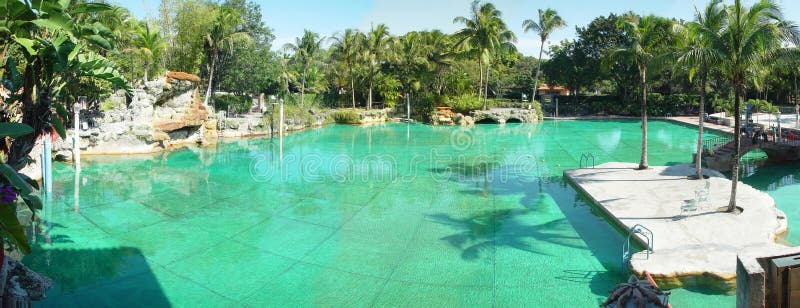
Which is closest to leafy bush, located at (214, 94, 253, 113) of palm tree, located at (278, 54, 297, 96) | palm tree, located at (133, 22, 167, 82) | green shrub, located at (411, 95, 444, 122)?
palm tree, located at (278, 54, 297, 96)

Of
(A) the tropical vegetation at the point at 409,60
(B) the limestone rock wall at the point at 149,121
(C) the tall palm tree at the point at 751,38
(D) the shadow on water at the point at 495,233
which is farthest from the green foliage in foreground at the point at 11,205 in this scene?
(B) the limestone rock wall at the point at 149,121

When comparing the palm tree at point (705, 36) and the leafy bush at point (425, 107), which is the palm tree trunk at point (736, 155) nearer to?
the palm tree at point (705, 36)

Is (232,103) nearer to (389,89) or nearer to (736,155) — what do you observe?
(389,89)

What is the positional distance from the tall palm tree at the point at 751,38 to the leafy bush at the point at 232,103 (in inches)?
1248

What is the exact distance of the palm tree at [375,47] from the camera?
42594mm

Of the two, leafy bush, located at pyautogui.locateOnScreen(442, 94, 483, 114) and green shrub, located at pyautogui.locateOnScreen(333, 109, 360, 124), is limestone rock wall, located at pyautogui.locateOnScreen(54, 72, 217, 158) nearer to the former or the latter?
green shrub, located at pyautogui.locateOnScreen(333, 109, 360, 124)

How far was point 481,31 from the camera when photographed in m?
37.7

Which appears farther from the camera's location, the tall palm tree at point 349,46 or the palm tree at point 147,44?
the tall palm tree at point 349,46

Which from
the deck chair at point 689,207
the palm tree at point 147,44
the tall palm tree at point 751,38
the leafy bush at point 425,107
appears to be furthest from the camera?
the leafy bush at point 425,107

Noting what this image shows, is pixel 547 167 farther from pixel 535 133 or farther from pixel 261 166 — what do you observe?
pixel 535 133

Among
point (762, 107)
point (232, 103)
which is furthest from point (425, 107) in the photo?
point (762, 107)

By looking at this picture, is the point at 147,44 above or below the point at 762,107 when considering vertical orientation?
above

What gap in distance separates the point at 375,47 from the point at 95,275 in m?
36.9

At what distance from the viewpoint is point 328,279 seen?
788cm
